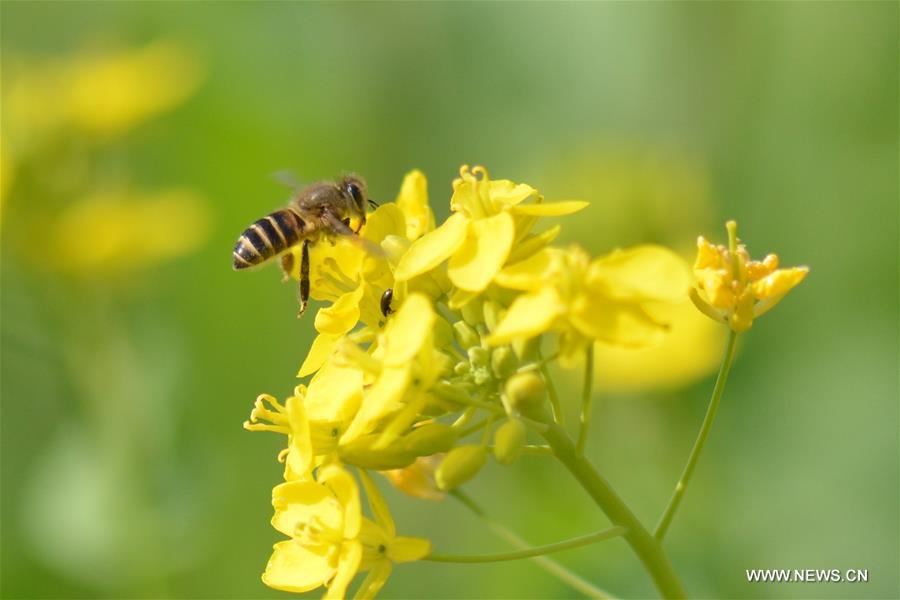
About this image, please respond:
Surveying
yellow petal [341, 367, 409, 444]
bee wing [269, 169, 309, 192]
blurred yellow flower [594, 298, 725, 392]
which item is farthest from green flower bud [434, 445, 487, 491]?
blurred yellow flower [594, 298, 725, 392]

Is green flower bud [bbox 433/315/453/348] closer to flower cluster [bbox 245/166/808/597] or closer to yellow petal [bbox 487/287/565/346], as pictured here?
flower cluster [bbox 245/166/808/597]

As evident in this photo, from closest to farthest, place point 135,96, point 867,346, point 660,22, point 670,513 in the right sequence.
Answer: point 670,513 → point 867,346 → point 135,96 → point 660,22

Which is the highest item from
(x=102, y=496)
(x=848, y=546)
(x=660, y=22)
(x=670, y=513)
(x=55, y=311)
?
(x=660, y=22)

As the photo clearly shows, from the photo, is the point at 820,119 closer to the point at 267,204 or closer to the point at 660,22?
the point at 660,22

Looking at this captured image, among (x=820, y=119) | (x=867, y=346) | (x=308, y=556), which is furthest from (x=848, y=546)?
(x=308, y=556)

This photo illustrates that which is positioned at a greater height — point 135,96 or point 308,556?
point 135,96

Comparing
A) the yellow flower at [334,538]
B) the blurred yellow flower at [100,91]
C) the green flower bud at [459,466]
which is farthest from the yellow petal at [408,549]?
the blurred yellow flower at [100,91]

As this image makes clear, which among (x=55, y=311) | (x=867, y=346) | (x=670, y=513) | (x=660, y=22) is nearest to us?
(x=670, y=513)
